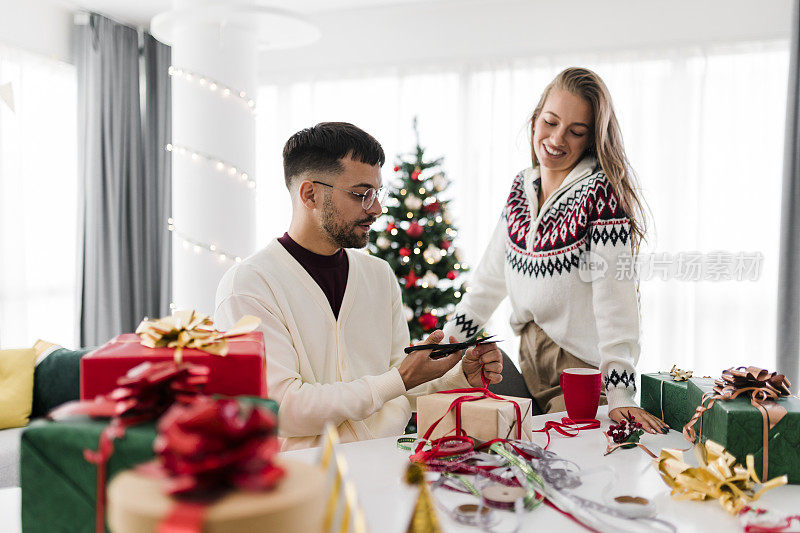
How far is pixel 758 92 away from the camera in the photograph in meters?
4.33

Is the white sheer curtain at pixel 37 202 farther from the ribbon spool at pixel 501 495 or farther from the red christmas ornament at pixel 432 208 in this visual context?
the ribbon spool at pixel 501 495

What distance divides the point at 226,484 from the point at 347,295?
45.6 inches

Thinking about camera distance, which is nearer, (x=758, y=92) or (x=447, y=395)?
(x=447, y=395)

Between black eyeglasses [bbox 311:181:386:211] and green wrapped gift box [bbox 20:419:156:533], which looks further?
black eyeglasses [bbox 311:181:386:211]

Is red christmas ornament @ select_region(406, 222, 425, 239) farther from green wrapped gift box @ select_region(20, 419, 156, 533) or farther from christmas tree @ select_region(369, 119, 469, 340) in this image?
green wrapped gift box @ select_region(20, 419, 156, 533)

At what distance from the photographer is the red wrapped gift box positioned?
85 centimetres

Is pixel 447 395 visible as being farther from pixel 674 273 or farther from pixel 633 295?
pixel 674 273

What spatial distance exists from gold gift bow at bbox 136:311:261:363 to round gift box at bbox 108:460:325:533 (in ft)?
1.09

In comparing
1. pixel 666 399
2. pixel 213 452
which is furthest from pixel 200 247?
pixel 213 452

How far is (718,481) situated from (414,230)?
331 centimetres

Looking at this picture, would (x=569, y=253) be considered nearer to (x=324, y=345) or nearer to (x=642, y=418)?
(x=642, y=418)

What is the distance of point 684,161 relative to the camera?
4.49 m

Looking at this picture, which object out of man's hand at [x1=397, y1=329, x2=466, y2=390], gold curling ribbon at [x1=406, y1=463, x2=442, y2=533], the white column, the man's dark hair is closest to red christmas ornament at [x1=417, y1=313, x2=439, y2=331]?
the white column

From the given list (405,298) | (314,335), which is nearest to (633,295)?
(314,335)
